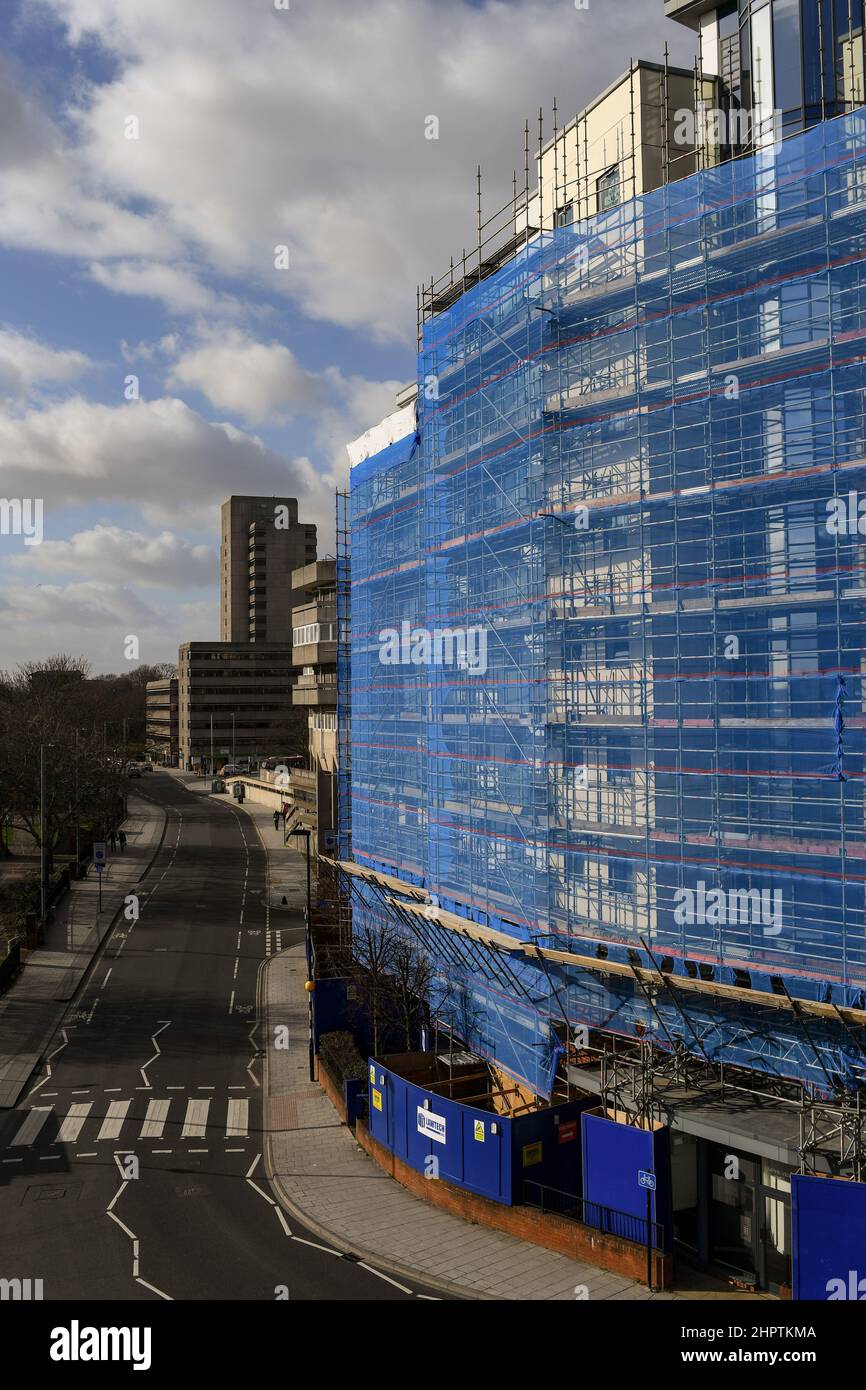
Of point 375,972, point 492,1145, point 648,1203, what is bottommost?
point 648,1203

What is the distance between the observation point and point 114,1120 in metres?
23.4

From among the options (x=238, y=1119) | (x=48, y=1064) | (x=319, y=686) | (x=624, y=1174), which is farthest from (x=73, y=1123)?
(x=319, y=686)

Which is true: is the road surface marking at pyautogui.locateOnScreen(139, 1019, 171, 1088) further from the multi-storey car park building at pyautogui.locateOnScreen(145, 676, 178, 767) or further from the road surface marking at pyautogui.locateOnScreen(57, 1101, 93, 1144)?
the multi-storey car park building at pyautogui.locateOnScreen(145, 676, 178, 767)

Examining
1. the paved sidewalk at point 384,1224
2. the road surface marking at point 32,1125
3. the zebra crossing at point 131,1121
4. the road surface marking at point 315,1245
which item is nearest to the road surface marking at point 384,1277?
the paved sidewalk at point 384,1224

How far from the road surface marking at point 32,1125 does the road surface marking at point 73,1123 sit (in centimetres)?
50

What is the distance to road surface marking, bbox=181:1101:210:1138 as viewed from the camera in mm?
22703

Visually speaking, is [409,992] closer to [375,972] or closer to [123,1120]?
[375,972]

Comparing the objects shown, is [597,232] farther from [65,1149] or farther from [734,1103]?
[65,1149]

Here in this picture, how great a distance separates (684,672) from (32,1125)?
1761cm

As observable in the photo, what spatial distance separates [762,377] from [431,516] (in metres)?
11.4

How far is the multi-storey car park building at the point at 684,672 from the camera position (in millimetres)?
16047

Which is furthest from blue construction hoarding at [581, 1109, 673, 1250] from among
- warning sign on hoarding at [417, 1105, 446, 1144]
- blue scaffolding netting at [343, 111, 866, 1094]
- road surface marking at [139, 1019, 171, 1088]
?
road surface marking at [139, 1019, 171, 1088]

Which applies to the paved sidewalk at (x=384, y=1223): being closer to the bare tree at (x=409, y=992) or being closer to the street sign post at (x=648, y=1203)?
the street sign post at (x=648, y=1203)

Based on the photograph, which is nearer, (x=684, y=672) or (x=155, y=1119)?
(x=684, y=672)
